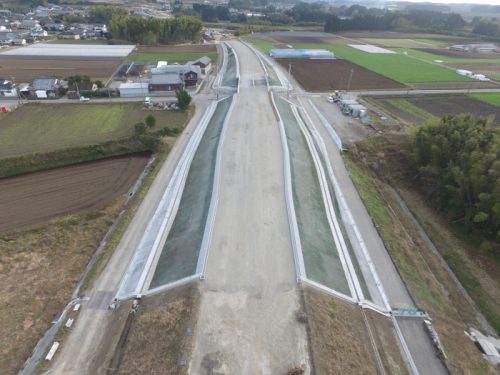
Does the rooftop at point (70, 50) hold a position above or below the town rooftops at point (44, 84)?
above

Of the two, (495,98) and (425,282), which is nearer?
(425,282)

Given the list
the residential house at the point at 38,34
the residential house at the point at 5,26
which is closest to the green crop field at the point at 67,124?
the residential house at the point at 38,34

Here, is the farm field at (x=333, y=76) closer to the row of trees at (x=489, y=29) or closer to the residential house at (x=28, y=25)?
the residential house at (x=28, y=25)

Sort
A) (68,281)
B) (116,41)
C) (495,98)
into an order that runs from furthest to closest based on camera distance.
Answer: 1. (116,41)
2. (495,98)
3. (68,281)

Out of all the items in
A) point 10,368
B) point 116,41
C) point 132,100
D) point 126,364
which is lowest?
point 10,368

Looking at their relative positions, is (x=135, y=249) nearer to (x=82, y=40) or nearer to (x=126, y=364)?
(x=126, y=364)

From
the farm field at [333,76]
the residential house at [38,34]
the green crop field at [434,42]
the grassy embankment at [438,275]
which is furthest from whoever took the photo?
the green crop field at [434,42]

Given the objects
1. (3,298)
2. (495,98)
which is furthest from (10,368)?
(495,98)
